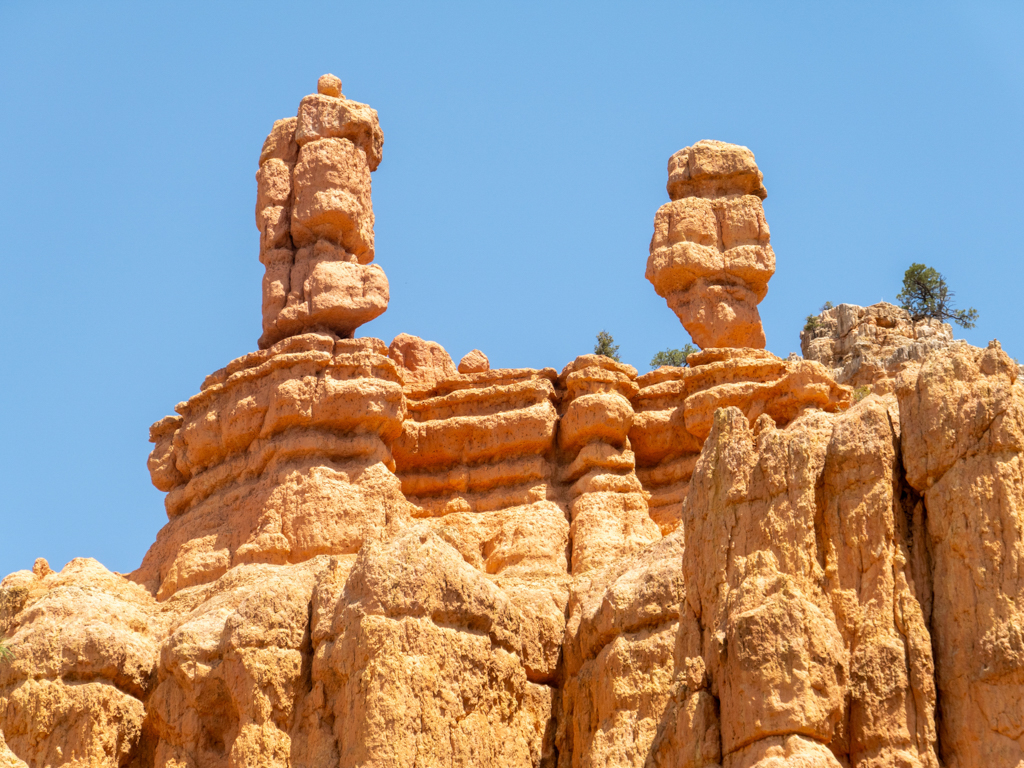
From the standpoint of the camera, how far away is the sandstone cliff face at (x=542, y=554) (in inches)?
848

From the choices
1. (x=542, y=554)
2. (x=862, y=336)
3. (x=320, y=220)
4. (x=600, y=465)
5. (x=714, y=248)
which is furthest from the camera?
(x=862, y=336)

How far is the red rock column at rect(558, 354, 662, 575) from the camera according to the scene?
1329 inches

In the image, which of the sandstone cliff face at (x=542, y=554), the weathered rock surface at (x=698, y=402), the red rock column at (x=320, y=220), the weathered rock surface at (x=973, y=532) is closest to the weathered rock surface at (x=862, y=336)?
the sandstone cliff face at (x=542, y=554)

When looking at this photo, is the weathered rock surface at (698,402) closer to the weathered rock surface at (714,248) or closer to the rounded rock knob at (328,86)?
the weathered rock surface at (714,248)

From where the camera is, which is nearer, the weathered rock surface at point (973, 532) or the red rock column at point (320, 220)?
the weathered rock surface at point (973, 532)

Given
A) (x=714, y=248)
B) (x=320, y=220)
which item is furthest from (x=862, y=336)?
(x=320, y=220)

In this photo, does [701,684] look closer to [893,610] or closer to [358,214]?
[893,610]

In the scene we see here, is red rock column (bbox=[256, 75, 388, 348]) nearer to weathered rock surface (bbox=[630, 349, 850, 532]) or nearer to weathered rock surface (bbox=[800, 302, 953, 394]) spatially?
weathered rock surface (bbox=[630, 349, 850, 532])

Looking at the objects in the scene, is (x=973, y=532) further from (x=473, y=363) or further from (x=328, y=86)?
(x=328, y=86)

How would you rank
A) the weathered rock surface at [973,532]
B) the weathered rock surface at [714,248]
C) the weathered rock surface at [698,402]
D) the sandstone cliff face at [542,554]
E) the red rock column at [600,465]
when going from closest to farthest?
the weathered rock surface at [973,532]
the sandstone cliff face at [542,554]
the red rock column at [600,465]
the weathered rock surface at [698,402]
the weathered rock surface at [714,248]

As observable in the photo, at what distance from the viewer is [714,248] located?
41.8 m

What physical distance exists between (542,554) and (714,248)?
10815 mm

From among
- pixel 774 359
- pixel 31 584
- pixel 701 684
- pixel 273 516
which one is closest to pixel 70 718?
pixel 31 584

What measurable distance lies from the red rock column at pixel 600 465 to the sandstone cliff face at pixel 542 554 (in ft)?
0.22
